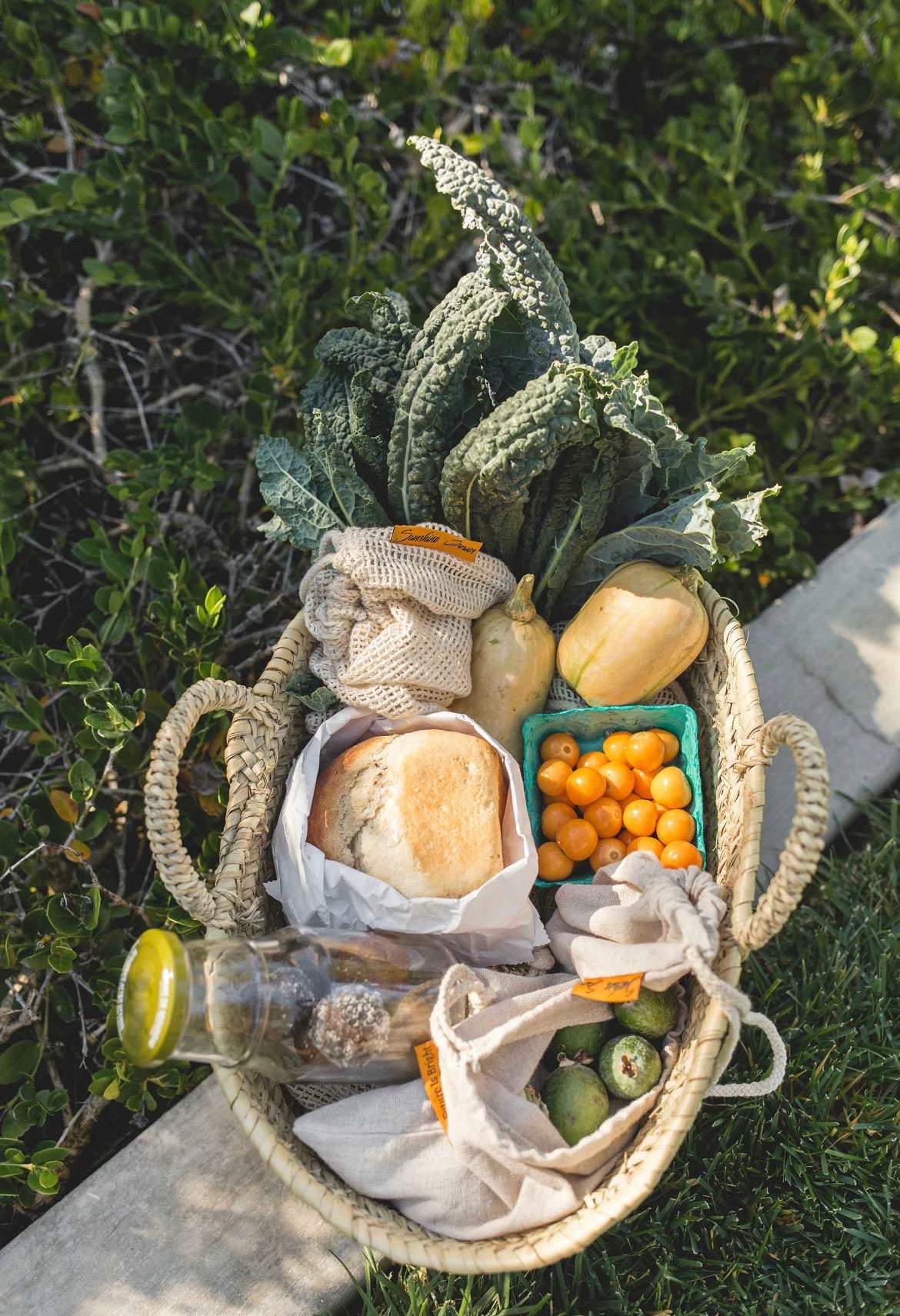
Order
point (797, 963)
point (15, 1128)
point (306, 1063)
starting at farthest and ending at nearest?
point (797, 963) → point (15, 1128) → point (306, 1063)

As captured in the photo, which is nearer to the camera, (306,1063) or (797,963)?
(306,1063)

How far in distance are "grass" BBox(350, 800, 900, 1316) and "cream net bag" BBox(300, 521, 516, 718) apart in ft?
3.44

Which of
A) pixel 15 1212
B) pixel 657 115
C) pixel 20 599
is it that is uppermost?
pixel 657 115

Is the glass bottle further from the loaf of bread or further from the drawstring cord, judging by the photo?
the drawstring cord

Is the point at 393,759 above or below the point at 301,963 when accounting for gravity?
above

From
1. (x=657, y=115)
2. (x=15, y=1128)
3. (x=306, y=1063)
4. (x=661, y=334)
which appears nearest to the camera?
(x=306, y=1063)

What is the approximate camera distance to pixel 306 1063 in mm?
1850

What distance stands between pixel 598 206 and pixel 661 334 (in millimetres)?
517

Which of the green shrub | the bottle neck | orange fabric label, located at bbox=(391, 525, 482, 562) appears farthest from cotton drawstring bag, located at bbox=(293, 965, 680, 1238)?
orange fabric label, located at bbox=(391, 525, 482, 562)

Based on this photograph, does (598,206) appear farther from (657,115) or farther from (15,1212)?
(15,1212)

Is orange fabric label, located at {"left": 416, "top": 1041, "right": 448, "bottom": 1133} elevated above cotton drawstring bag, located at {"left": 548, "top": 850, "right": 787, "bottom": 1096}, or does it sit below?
below

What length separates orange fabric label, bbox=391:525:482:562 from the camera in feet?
7.20

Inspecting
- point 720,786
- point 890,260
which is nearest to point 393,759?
point 720,786

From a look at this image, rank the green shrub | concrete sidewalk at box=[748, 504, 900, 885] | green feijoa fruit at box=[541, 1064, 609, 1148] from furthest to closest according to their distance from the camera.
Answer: concrete sidewalk at box=[748, 504, 900, 885] < the green shrub < green feijoa fruit at box=[541, 1064, 609, 1148]
